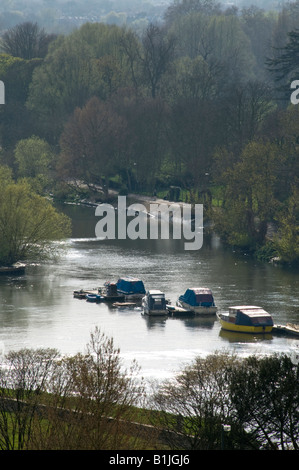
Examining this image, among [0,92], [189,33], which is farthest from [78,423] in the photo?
[189,33]

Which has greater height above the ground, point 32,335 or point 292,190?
point 292,190

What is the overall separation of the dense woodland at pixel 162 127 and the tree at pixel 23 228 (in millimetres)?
18324

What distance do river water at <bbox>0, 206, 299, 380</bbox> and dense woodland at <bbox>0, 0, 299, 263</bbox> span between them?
6.01m

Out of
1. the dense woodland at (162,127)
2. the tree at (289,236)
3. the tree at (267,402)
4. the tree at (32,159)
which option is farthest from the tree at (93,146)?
the tree at (267,402)

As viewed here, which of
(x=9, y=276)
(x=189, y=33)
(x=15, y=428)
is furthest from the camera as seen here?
(x=189, y=33)

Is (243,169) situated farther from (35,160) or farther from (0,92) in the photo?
(0,92)

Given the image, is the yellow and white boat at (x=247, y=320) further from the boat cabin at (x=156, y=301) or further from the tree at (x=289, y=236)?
the tree at (x=289, y=236)

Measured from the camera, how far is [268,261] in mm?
82500

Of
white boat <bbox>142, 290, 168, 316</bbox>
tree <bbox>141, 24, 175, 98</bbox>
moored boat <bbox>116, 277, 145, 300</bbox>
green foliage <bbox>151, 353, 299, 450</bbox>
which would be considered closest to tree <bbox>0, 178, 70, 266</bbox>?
moored boat <bbox>116, 277, 145, 300</bbox>

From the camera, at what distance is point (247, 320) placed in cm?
5697

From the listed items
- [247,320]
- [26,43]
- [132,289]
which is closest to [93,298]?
[132,289]

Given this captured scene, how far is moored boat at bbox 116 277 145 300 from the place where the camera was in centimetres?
6669

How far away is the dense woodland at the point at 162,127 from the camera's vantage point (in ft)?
298
